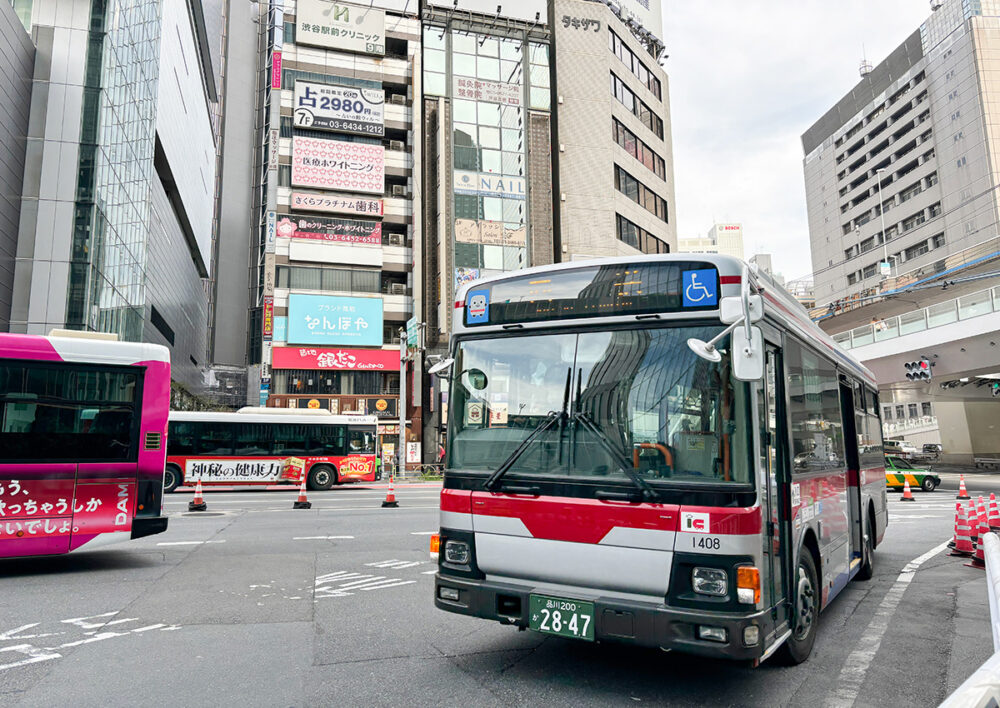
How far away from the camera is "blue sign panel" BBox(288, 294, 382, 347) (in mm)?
44438

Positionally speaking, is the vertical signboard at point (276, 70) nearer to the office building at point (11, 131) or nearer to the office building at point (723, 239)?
the office building at point (11, 131)

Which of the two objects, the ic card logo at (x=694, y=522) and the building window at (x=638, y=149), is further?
the building window at (x=638, y=149)

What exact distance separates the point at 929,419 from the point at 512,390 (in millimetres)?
70707

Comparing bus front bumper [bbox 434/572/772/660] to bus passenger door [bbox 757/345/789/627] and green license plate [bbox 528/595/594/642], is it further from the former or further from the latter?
bus passenger door [bbox 757/345/789/627]

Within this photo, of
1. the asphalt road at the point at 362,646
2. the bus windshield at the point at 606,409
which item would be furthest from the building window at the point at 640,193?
the bus windshield at the point at 606,409

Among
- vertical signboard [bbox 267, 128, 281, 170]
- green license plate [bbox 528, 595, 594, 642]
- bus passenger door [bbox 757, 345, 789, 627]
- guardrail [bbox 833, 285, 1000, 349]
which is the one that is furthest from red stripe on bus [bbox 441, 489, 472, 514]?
vertical signboard [bbox 267, 128, 281, 170]

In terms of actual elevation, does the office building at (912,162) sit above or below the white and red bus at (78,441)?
above

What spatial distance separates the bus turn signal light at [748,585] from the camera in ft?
13.2

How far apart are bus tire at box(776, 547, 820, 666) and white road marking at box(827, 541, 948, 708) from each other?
0.30 meters

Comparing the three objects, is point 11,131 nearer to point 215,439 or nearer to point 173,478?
point 215,439

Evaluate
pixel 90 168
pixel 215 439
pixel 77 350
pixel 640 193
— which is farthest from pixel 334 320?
pixel 77 350

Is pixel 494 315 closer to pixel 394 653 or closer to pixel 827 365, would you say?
pixel 394 653

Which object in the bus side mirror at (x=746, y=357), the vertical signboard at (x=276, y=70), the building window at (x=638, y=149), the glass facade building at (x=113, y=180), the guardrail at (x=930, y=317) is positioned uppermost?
the vertical signboard at (x=276, y=70)

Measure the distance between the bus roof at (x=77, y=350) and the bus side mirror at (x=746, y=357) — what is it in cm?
775
